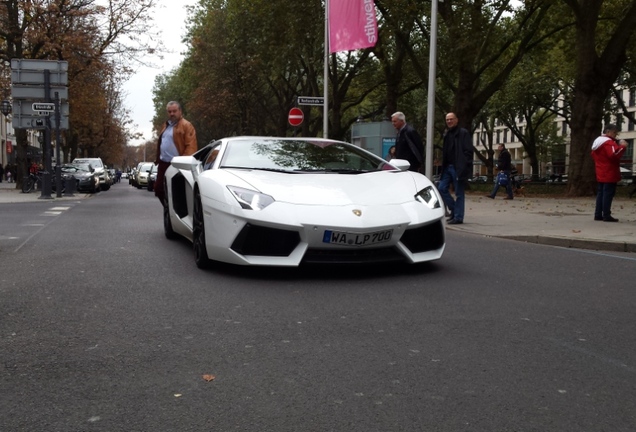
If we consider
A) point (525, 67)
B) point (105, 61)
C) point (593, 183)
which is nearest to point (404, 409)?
point (593, 183)

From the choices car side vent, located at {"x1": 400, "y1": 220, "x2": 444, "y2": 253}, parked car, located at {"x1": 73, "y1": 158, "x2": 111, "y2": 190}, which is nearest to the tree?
car side vent, located at {"x1": 400, "y1": 220, "x2": 444, "y2": 253}

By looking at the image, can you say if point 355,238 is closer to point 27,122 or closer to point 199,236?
point 199,236

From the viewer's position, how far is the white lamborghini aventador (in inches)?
223

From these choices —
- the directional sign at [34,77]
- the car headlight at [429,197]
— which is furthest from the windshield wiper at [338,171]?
the directional sign at [34,77]

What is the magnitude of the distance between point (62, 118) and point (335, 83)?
13.5 meters

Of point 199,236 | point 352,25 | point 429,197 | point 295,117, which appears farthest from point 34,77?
point 429,197

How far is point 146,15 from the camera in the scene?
99.3 ft

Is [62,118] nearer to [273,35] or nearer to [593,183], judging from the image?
[273,35]

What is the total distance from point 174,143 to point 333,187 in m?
4.23

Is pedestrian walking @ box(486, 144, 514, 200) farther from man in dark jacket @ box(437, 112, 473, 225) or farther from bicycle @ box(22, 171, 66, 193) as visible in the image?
bicycle @ box(22, 171, 66, 193)

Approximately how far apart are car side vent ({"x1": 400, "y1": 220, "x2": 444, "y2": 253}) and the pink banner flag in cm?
1221

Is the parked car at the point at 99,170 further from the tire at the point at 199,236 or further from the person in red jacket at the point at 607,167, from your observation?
the tire at the point at 199,236

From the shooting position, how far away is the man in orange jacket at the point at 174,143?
9.69 metres

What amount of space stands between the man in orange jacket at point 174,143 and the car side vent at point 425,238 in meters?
4.60
